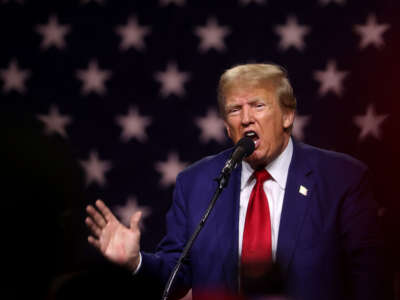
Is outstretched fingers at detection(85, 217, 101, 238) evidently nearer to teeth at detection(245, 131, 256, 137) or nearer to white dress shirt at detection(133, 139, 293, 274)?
white dress shirt at detection(133, 139, 293, 274)

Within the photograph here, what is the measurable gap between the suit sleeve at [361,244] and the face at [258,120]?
394 mm

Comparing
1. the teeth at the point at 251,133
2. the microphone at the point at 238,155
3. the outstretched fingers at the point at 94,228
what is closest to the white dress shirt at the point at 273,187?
the teeth at the point at 251,133

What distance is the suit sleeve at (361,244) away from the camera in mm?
2051

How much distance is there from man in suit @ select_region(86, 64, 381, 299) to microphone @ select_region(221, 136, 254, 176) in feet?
1.38

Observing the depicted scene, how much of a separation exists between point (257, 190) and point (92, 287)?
181 centimetres

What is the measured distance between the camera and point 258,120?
2283 millimetres

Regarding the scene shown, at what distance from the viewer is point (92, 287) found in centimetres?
50

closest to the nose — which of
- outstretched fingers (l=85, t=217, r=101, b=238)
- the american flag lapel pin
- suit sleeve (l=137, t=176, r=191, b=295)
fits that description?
the american flag lapel pin

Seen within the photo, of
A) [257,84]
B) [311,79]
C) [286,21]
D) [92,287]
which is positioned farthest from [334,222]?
[92,287]

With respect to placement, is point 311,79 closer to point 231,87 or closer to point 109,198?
point 231,87

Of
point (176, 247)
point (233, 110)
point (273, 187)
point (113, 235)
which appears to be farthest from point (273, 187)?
point (113, 235)

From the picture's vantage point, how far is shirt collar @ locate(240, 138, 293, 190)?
2289 mm

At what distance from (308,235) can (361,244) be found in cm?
21

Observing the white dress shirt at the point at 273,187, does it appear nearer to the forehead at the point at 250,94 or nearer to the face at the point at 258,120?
the face at the point at 258,120
